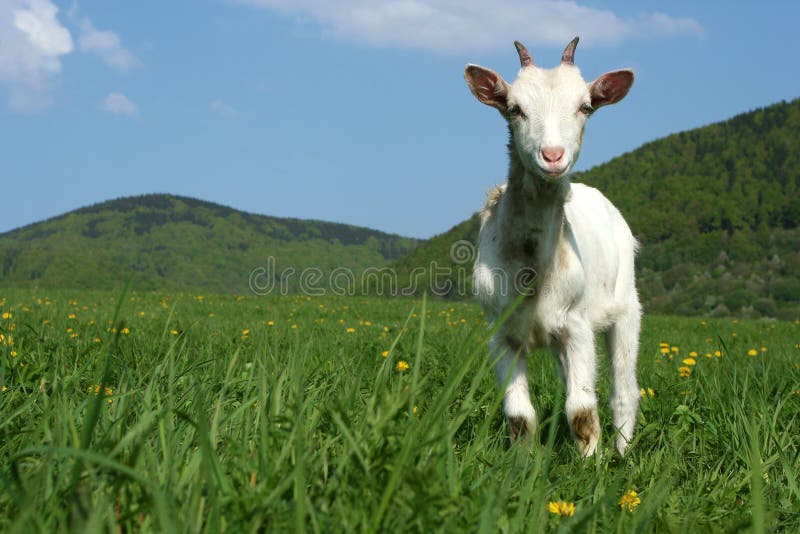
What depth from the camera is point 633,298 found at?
5.43 m

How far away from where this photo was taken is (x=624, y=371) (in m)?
5.02

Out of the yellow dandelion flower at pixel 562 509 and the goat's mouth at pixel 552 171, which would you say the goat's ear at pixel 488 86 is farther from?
the yellow dandelion flower at pixel 562 509

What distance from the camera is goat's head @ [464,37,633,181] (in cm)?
358

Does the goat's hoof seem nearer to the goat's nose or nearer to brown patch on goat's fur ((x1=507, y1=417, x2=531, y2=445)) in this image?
brown patch on goat's fur ((x1=507, y1=417, x2=531, y2=445))

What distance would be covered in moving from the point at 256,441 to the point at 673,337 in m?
9.74

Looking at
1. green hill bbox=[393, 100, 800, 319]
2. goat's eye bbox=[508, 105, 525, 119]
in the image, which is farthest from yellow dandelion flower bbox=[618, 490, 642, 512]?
green hill bbox=[393, 100, 800, 319]

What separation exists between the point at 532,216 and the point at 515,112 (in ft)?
1.99

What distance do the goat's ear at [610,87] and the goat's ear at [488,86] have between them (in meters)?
0.53

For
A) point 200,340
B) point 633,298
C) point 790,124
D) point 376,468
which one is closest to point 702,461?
point 633,298

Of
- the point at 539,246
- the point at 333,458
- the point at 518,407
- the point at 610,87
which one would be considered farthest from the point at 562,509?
the point at 610,87

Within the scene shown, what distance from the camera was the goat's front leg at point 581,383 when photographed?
152 inches

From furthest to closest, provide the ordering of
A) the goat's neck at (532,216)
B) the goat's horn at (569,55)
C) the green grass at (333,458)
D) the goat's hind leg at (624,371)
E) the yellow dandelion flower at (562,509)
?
1. the goat's hind leg at (624,371)
2. the goat's horn at (569,55)
3. the goat's neck at (532,216)
4. the yellow dandelion flower at (562,509)
5. the green grass at (333,458)

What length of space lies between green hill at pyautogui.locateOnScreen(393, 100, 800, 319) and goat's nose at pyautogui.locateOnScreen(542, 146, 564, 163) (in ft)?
250

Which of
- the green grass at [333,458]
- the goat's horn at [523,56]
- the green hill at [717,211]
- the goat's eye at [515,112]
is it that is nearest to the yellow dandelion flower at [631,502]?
the green grass at [333,458]
